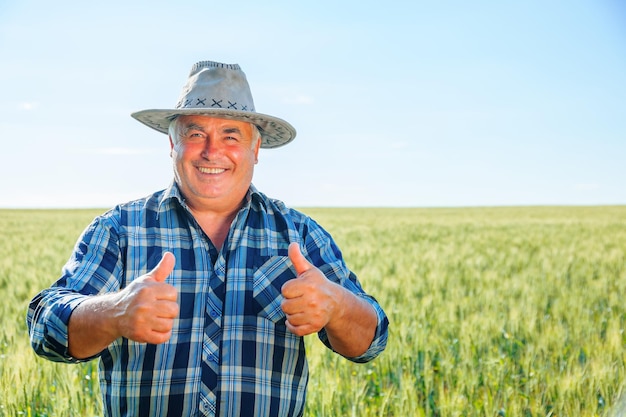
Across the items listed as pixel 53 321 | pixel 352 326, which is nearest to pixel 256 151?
pixel 352 326

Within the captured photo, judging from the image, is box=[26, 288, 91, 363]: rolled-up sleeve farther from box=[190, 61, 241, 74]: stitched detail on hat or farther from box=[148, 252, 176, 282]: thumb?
box=[190, 61, 241, 74]: stitched detail on hat

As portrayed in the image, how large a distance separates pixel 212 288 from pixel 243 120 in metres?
0.65

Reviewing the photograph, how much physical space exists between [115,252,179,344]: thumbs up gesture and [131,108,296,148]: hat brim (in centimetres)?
81

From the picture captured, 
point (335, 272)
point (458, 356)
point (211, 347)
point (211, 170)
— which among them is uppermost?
point (211, 170)

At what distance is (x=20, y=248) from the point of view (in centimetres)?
1217

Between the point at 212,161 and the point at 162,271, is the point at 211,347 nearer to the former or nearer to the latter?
the point at 162,271

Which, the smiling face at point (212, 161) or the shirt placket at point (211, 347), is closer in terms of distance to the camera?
the shirt placket at point (211, 347)

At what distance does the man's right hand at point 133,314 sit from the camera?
5.50 ft

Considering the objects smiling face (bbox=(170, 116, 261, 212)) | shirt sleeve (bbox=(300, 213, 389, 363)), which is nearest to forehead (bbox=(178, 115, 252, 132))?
smiling face (bbox=(170, 116, 261, 212))

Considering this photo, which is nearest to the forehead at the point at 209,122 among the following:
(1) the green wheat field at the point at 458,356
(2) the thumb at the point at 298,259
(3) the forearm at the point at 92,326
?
(2) the thumb at the point at 298,259

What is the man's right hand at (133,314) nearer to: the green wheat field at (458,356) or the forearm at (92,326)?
the forearm at (92,326)

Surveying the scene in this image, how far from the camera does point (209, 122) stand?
2.39 meters

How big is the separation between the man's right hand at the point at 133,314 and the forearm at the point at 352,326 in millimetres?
519

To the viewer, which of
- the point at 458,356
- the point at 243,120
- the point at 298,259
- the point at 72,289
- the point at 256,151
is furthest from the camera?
the point at 458,356
